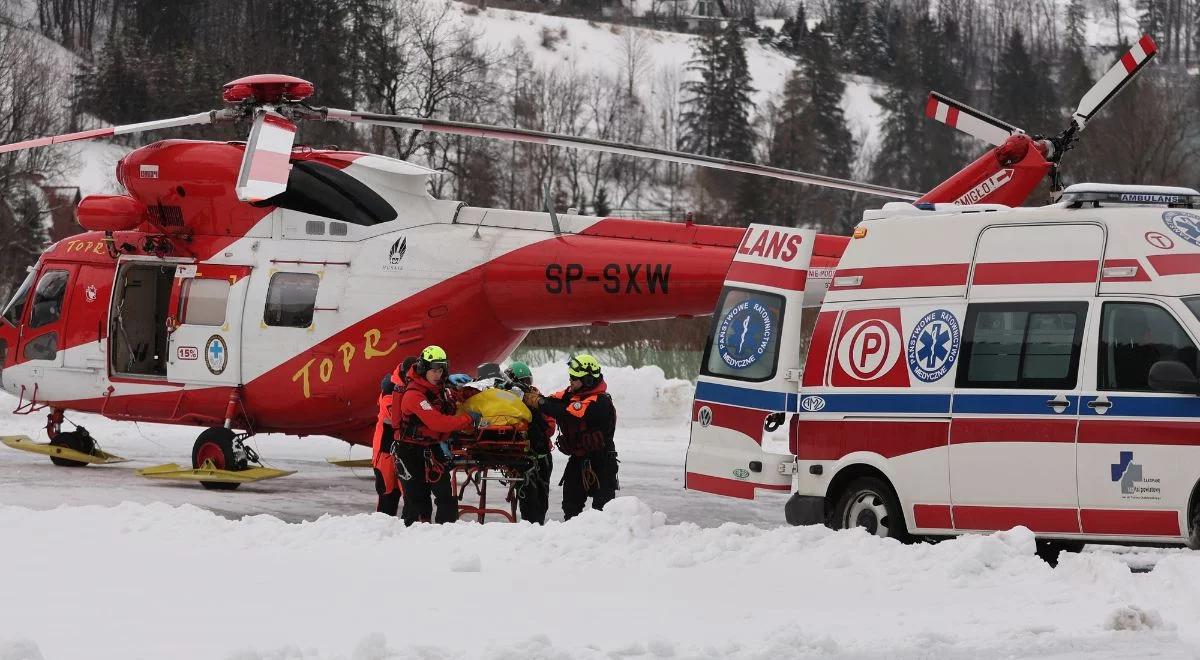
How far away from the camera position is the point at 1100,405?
9469 mm

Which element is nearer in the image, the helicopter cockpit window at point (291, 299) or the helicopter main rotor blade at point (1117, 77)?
the helicopter main rotor blade at point (1117, 77)

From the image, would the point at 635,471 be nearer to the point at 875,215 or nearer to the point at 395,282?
the point at 395,282

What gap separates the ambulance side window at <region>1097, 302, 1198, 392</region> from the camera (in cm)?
935

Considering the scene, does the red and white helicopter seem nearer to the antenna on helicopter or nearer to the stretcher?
the antenna on helicopter

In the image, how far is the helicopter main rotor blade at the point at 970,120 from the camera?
14297 mm

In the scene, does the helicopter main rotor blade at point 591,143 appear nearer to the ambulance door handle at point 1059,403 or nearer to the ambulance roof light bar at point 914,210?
the ambulance roof light bar at point 914,210

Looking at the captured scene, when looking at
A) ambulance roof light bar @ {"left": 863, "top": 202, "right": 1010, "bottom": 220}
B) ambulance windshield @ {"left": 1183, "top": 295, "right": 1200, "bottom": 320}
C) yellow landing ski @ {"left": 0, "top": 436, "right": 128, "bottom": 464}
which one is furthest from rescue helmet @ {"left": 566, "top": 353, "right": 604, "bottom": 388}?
yellow landing ski @ {"left": 0, "top": 436, "right": 128, "bottom": 464}

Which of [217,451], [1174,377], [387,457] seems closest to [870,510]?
[1174,377]

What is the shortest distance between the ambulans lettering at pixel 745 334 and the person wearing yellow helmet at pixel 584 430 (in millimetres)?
1338

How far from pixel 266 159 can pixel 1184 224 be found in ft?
24.5

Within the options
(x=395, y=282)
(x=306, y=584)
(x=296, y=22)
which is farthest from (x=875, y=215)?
(x=296, y=22)

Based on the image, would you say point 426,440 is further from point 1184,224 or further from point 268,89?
point 1184,224

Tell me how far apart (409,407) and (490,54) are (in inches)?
2757

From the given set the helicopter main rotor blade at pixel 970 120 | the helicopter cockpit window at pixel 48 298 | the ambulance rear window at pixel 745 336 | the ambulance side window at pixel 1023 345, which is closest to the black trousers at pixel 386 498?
the ambulance rear window at pixel 745 336
